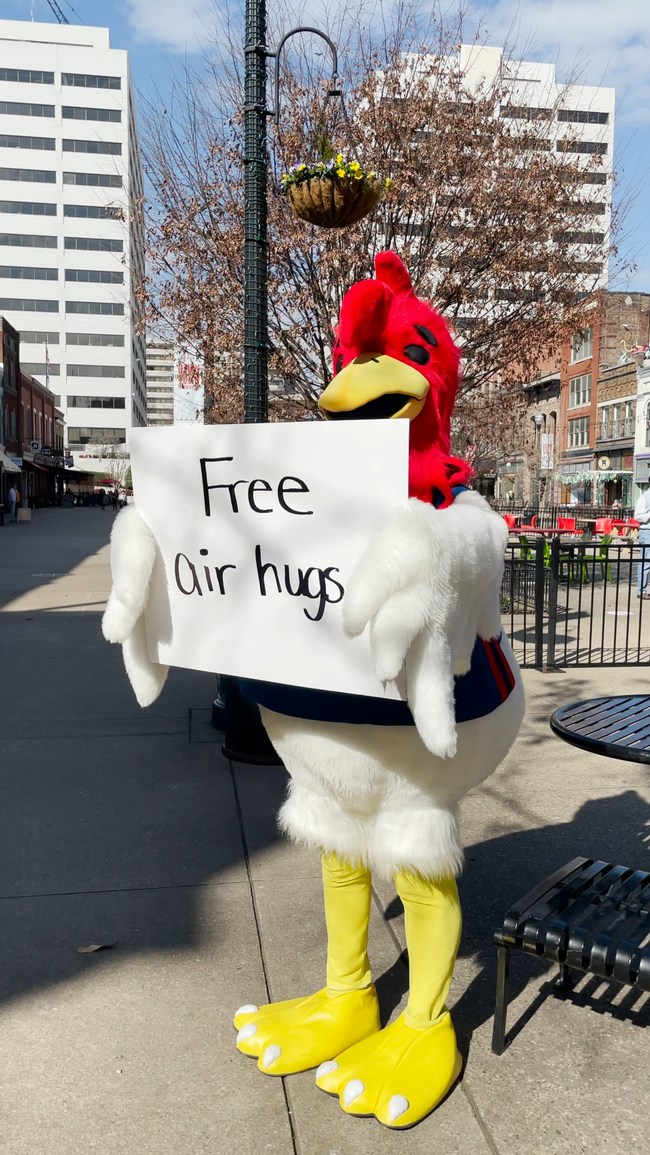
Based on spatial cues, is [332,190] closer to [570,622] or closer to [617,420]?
[570,622]

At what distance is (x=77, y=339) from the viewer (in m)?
81.6

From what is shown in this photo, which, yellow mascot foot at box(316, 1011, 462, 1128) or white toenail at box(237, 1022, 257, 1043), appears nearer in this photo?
yellow mascot foot at box(316, 1011, 462, 1128)

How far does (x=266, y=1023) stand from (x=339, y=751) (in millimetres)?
945

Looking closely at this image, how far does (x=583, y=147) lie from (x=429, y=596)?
35.9 ft

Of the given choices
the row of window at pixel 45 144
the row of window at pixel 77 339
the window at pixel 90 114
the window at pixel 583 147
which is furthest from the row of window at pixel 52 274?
the window at pixel 583 147

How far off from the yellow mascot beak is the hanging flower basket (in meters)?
3.35

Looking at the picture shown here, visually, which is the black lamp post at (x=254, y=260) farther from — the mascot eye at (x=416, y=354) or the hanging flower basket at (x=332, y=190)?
the mascot eye at (x=416, y=354)

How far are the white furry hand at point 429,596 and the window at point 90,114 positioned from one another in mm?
90361

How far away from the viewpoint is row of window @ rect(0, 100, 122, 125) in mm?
78500

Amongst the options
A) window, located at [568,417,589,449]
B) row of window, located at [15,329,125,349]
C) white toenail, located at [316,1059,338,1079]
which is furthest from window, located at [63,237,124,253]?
white toenail, located at [316,1059,338,1079]

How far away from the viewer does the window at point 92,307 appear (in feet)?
265

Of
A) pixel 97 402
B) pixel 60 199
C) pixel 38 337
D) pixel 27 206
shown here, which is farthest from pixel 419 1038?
pixel 27 206

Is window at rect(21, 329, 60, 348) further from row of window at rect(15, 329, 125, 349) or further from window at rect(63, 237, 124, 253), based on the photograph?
window at rect(63, 237, 124, 253)

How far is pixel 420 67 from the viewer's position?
30.7ft
